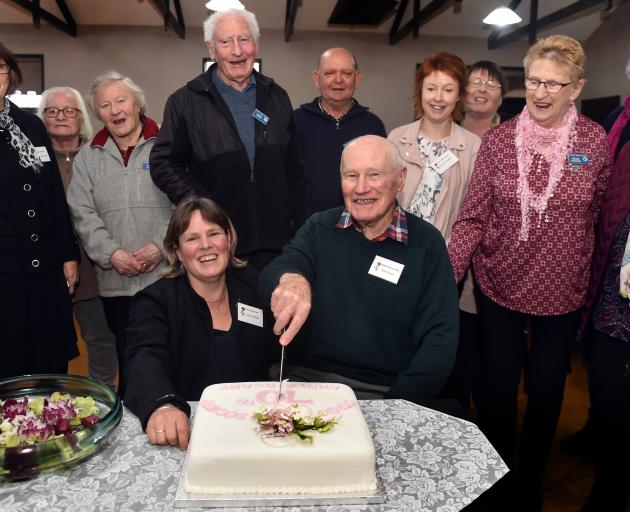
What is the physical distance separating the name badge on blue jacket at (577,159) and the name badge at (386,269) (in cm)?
77

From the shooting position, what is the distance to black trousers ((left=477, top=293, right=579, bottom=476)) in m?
2.17

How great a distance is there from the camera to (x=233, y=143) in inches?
96.0

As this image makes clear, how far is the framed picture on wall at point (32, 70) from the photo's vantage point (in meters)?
9.77

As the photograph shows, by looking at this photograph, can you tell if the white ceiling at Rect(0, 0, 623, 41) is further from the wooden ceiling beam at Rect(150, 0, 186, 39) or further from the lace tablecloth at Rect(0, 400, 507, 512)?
the lace tablecloth at Rect(0, 400, 507, 512)

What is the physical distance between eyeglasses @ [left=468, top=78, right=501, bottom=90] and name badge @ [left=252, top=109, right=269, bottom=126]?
3.27 ft

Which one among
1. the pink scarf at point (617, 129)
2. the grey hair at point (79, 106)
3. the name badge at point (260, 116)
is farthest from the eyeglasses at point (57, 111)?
the pink scarf at point (617, 129)

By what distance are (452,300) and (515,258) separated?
0.51 m

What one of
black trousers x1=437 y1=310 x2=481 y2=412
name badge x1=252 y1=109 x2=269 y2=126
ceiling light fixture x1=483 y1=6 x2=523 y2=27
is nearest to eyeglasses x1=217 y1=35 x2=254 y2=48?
name badge x1=252 y1=109 x2=269 y2=126

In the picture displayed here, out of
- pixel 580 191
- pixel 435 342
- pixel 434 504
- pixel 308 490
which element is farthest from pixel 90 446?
pixel 580 191

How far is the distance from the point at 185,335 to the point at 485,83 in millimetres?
1886

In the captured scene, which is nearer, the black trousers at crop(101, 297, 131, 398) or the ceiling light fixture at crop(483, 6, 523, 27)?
the black trousers at crop(101, 297, 131, 398)

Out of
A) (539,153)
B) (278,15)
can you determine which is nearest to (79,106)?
(539,153)

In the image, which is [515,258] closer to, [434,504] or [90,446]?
[434,504]

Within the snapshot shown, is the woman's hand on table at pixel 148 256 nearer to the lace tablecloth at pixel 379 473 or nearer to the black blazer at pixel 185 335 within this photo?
the black blazer at pixel 185 335
